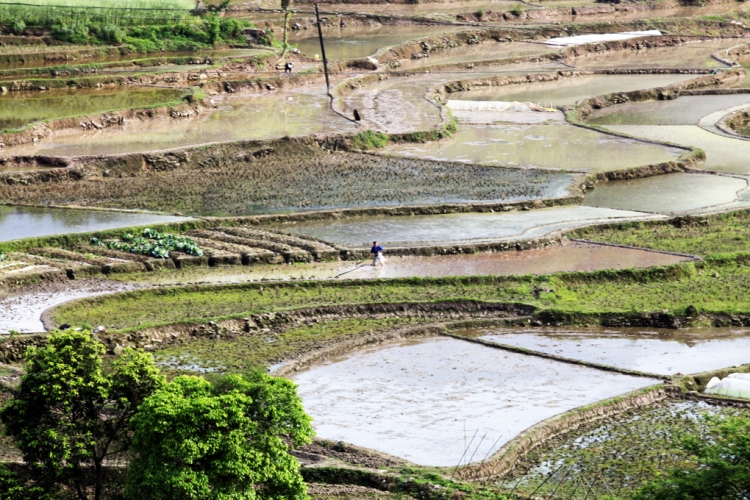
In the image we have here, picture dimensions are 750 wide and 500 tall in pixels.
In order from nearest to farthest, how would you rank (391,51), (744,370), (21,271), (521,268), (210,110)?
(744,370)
(21,271)
(521,268)
(210,110)
(391,51)

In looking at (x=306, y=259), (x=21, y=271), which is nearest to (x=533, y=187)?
(x=306, y=259)

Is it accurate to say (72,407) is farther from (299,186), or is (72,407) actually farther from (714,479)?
(299,186)

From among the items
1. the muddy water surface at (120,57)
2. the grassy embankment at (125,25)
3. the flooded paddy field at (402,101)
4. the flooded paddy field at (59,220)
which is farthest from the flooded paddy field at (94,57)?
the flooded paddy field at (59,220)

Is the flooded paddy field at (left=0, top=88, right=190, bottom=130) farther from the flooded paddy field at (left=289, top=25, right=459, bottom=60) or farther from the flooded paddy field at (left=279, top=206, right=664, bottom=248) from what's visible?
the flooded paddy field at (left=279, top=206, right=664, bottom=248)

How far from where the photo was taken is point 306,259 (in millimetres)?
21016

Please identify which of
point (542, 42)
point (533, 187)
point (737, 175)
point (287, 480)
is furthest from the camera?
point (542, 42)

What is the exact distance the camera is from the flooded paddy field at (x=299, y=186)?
2438cm

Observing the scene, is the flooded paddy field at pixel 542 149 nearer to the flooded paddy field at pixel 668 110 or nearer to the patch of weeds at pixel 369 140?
the patch of weeds at pixel 369 140

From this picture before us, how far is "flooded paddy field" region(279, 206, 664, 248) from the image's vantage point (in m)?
22.3

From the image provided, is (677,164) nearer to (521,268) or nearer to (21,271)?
(521,268)

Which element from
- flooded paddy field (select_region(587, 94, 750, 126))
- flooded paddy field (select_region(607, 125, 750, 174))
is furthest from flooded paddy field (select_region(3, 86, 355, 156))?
flooded paddy field (select_region(587, 94, 750, 126))

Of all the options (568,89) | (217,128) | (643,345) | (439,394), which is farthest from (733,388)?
(568,89)

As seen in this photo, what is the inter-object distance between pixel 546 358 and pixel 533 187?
33.6 ft

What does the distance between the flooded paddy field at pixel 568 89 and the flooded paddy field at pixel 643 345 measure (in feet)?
64.4
